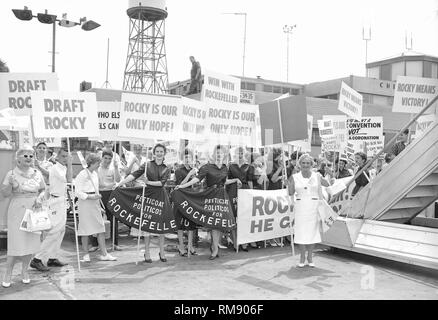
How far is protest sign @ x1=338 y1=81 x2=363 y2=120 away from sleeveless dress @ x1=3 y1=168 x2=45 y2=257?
8.01 meters

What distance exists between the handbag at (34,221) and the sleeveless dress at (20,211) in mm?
82

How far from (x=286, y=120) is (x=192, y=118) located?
6.11ft

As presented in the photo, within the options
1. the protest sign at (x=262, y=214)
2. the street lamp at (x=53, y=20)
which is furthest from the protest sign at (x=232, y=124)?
the street lamp at (x=53, y=20)

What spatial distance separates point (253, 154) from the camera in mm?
10070

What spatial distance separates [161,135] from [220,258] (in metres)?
2.49

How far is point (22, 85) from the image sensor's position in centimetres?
824

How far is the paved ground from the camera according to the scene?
5871 mm

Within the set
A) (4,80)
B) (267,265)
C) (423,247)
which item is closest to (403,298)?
(423,247)

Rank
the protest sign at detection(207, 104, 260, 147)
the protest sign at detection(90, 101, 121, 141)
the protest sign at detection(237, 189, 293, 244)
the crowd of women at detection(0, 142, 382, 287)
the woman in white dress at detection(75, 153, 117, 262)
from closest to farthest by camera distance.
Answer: the crowd of women at detection(0, 142, 382, 287), the woman in white dress at detection(75, 153, 117, 262), the protest sign at detection(237, 189, 293, 244), the protest sign at detection(207, 104, 260, 147), the protest sign at detection(90, 101, 121, 141)

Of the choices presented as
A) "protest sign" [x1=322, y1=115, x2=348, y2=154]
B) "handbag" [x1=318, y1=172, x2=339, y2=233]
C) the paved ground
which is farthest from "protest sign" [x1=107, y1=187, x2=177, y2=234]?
"protest sign" [x1=322, y1=115, x2=348, y2=154]

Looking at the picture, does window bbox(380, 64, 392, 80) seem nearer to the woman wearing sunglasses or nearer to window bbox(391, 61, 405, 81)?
window bbox(391, 61, 405, 81)

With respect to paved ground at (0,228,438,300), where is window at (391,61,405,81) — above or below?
above

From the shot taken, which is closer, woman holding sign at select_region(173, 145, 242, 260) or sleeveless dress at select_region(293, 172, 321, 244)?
sleeveless dress at select_region(293, 172, 321, 244)
